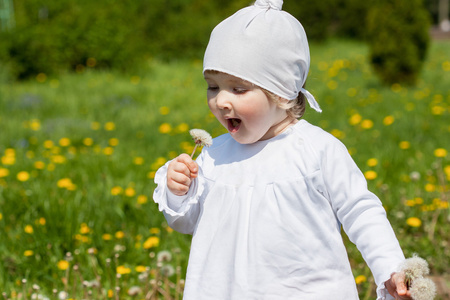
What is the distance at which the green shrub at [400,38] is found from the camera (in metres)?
7.77

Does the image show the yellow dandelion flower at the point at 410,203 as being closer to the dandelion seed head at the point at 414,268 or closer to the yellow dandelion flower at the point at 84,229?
the yellow dandelion flower at the point at 84,229

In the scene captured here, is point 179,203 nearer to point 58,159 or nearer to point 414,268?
point 414,268

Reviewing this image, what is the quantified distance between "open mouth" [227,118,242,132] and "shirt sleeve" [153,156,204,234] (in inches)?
7.1

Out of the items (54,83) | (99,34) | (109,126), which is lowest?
(109,126)

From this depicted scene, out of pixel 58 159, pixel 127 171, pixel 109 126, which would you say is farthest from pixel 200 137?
pixel 109 126

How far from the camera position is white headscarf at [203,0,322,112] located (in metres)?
1.50

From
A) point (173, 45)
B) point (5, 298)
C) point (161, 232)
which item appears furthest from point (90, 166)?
point (173, 45)

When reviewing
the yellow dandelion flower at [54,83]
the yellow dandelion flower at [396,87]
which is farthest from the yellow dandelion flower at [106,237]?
the yellow dandelion flower at [396,87]

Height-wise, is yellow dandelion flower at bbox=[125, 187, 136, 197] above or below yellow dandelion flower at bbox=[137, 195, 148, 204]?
above

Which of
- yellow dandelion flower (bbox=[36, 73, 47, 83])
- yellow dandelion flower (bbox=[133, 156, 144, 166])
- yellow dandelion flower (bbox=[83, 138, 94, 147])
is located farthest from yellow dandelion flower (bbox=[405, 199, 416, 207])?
yellow dandelion flower (bbox=[36, 73, 47, 83])

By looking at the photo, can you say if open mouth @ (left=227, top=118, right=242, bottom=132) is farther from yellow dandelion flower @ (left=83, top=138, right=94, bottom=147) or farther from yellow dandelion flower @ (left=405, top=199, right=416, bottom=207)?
yellow dandelion flower @ (left=83, top=138, right=94, bottom=147)

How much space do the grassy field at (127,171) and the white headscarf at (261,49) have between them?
0.30m

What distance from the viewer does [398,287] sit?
1293 millimetres

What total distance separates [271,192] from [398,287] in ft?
1.34
